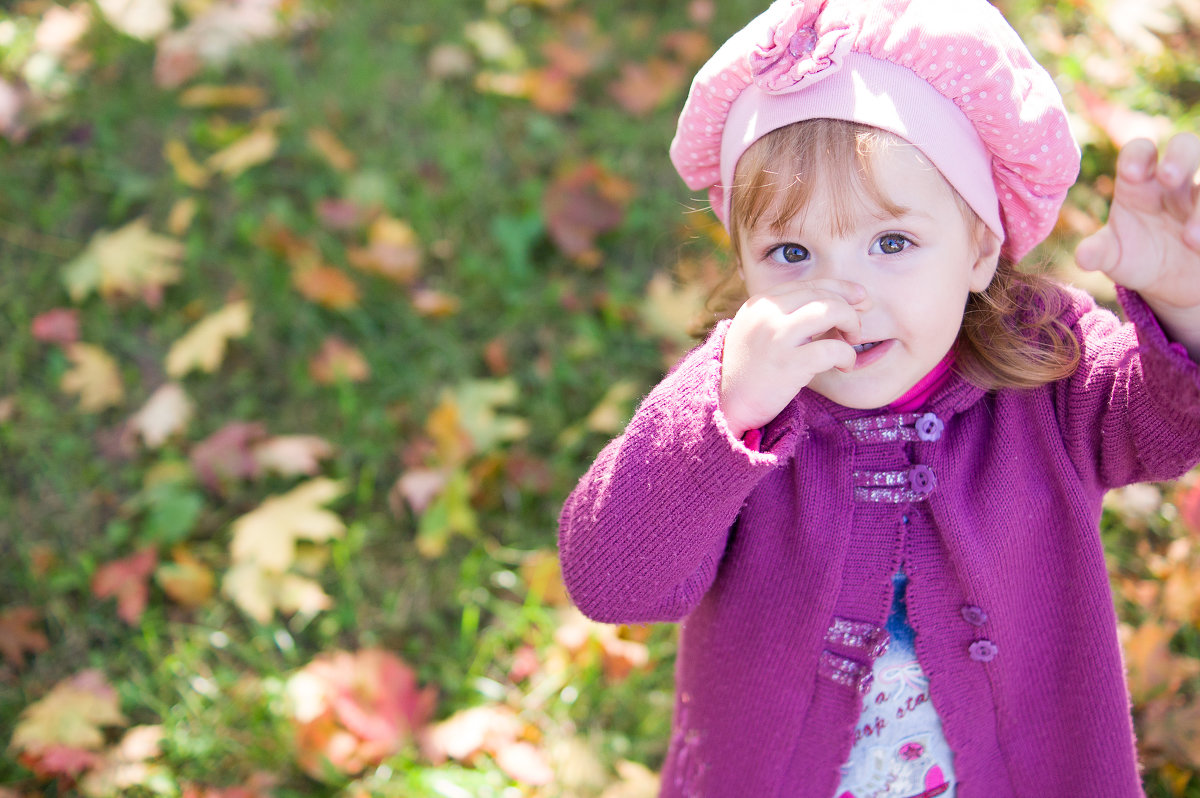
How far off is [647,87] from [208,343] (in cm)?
161

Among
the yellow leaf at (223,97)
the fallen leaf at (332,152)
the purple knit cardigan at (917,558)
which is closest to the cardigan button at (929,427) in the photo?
the purple knit cardigan at (917,558)

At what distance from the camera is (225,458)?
271cm

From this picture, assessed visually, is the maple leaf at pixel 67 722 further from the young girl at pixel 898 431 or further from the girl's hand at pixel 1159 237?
the girl's hand at pixel 1159 237

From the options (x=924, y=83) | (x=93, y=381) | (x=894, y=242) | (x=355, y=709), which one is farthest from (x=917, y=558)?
(x=93, y=381)

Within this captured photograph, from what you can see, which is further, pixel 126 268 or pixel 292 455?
pixel 126 268

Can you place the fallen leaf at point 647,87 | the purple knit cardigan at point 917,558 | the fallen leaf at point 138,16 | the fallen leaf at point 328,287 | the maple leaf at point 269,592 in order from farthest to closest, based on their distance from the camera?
the fallen leaf at point 138,16
the fallen leaf at point 647,87
the fallen leaf at point 328,287
the maple leaf at point 269,592
the purple knit cardigan at point 917,558

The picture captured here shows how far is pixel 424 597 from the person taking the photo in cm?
250

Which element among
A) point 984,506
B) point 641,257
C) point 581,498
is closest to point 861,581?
point 984,506

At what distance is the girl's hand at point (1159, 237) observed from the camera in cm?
125

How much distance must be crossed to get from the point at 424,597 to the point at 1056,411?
5.22ft

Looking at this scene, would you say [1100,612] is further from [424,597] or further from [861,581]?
[424,597]

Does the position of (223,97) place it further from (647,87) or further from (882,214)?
(882,214)

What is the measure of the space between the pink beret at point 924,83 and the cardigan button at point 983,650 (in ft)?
2.02

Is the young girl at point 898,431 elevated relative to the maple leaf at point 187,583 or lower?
elevated
